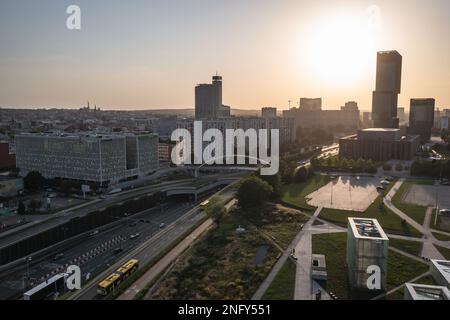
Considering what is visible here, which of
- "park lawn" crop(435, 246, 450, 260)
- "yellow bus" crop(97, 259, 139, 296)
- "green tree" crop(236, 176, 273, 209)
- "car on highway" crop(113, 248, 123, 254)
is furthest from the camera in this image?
"green tree" crop(236, 176, 273, 209)

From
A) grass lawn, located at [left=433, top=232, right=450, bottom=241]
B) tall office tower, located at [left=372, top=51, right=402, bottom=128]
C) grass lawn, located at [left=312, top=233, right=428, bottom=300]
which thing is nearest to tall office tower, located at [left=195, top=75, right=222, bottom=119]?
tall office tower, located at [left=372, top=51, right=402, bottom=128]

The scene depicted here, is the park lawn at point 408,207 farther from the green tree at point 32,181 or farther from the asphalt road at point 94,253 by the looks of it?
the green tree at point 32,181

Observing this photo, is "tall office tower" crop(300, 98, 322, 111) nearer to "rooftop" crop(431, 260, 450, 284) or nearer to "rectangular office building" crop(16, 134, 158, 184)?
"rectangular office building" crop(16, 134, 158, 184)

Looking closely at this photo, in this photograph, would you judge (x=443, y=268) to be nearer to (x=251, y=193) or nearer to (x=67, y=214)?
(x=251, y=193)

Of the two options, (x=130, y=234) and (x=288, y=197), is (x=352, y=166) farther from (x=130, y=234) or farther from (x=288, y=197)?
(x=130, y=234)
